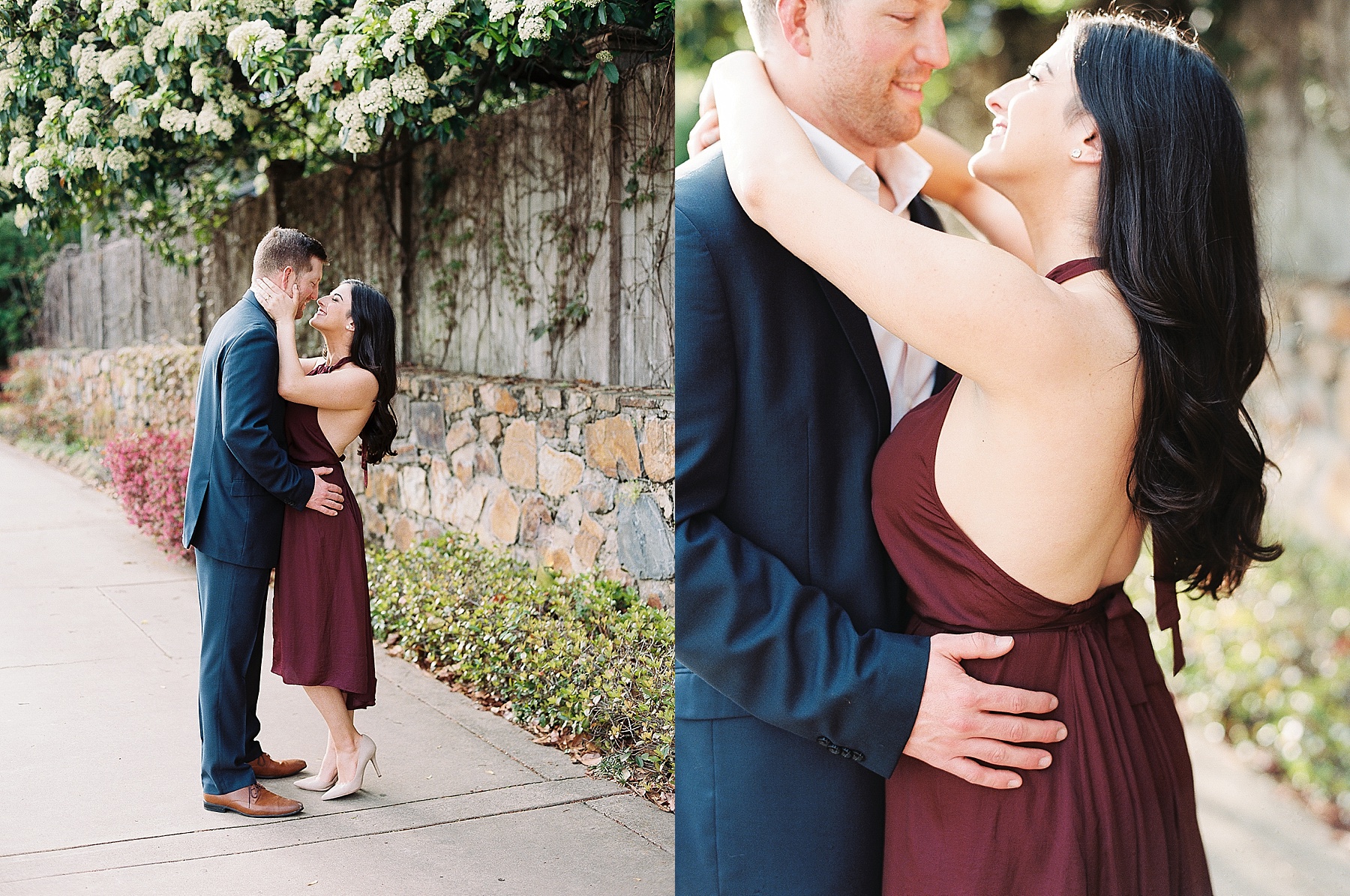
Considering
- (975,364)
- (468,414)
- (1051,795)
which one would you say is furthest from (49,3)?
(1051,795)

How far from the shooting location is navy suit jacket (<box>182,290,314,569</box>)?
2.02 m

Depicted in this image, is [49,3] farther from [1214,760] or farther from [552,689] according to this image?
[1214,760]

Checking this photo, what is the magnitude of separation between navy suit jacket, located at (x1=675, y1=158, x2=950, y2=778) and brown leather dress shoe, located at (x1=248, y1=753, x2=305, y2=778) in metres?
1.63

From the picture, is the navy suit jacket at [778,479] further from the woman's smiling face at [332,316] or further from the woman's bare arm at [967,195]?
the woman's smiling face at [332,316]

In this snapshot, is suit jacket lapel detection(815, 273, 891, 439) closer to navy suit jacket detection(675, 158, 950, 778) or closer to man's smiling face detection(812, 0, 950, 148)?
navy suit jacket detection(675, 158, 950, 778)

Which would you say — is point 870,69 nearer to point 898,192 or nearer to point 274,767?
point 898,192

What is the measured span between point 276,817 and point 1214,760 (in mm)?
2097

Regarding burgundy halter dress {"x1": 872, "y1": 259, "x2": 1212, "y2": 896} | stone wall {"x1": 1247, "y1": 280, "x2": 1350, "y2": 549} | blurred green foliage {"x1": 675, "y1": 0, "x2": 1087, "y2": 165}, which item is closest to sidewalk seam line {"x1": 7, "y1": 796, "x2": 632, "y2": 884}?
burgundy halter dress {"x1": 872, "y1": 259, "x2": 1212, "y2": 896}

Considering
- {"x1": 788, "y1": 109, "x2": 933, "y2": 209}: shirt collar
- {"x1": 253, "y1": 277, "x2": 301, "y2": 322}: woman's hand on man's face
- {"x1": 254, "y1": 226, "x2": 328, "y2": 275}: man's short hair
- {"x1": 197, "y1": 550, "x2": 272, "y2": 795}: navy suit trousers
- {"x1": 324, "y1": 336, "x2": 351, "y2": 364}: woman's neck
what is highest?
{"x1": 254, "y1": 226, "x2": 328, "y2": 275}: man's short hair

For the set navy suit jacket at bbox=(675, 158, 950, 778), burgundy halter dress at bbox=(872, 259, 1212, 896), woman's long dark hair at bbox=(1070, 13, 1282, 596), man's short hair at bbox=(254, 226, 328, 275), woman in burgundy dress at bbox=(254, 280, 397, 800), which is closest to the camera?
woman's long dark hair at bbox=(1070, 13, 1282, 596)

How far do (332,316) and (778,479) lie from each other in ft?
4.96

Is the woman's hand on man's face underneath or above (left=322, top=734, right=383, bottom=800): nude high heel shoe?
above

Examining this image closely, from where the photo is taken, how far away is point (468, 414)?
11.1 feet

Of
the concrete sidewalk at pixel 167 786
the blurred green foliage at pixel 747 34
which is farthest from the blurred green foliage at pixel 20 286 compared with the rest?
the blurred green foliage at pixel 747 34
